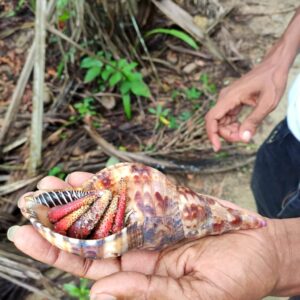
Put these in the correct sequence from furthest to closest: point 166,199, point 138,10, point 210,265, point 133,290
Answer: point 138,10 → point 166,199 → point 210,265 → point 133,290

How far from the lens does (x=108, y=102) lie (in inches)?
123

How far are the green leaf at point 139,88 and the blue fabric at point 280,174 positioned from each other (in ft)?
3.97

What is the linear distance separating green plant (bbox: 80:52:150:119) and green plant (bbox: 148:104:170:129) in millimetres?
113

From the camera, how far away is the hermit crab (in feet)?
4.96

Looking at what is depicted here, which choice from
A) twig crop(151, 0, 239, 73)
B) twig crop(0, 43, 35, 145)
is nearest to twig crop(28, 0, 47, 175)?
twig crop(0, 43, 35, 145)

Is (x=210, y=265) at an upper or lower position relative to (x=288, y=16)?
lower

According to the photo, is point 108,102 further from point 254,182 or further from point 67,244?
point 67,244

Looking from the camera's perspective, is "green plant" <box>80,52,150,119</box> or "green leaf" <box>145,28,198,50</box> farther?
"green leaf" <box>145,28,198,50</box>

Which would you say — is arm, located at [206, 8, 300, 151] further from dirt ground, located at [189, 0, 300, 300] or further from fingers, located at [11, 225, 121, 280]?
dirt ground, located at [189, 0, 300, 300]

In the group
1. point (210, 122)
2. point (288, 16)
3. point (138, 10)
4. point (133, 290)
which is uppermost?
point (138, 10)

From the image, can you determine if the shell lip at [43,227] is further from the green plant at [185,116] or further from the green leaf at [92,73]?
the green plant at [185,116]

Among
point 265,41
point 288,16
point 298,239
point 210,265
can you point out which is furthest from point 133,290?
point 288,16

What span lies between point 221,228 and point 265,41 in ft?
8.37

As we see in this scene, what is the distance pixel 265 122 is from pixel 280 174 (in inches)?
56.7
